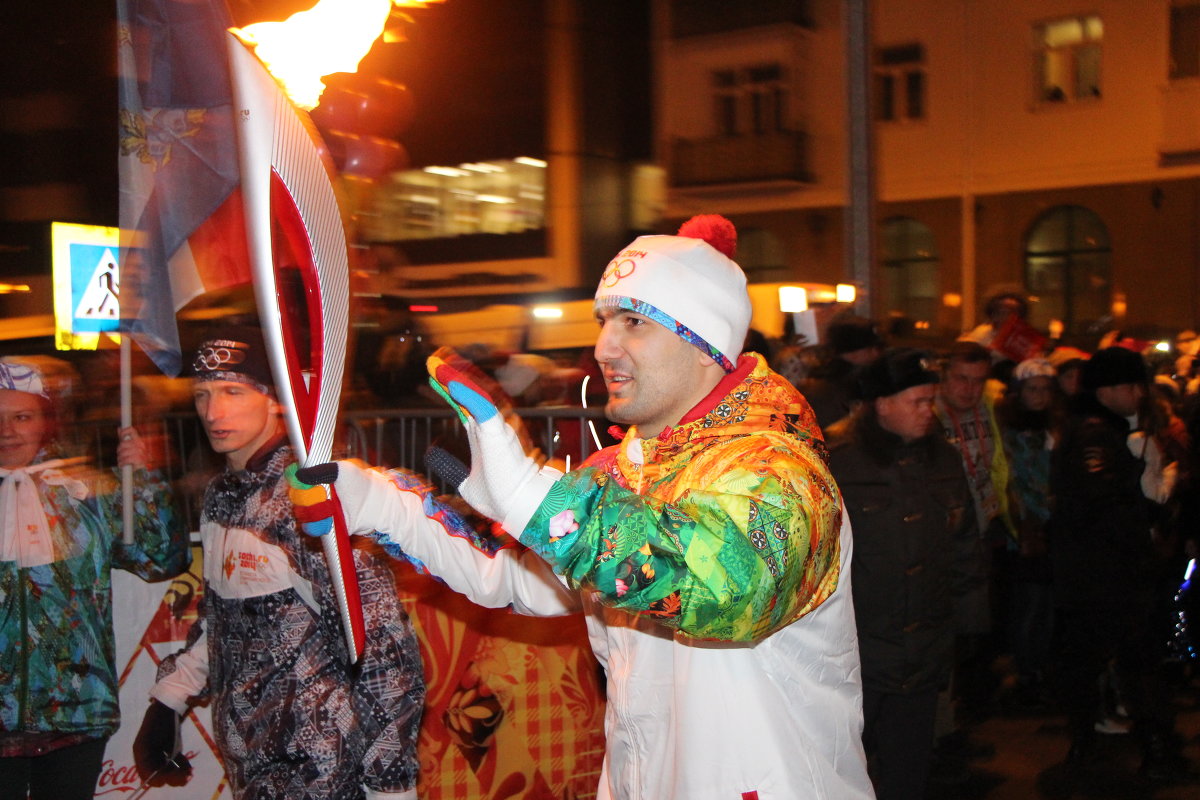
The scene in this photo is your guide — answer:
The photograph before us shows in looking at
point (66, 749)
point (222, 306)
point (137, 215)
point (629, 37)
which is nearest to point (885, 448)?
point (137, 215)

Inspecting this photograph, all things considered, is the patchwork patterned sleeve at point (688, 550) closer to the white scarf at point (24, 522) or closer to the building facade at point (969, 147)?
the white scarf at point (24, 522)

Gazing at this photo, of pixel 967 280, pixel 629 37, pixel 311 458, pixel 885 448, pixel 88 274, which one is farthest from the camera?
pixel 629 37

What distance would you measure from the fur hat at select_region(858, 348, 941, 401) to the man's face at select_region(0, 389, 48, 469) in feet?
9.60

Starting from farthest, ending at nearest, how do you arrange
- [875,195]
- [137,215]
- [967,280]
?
[967,280] < [875,195] < [137,215]

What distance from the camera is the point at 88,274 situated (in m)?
4.79

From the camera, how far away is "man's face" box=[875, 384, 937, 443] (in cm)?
452

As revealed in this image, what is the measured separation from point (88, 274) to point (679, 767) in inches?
136

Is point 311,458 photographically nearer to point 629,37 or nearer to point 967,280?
point 967,280

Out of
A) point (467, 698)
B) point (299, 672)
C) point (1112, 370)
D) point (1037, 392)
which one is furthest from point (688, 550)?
point (1037, 392)

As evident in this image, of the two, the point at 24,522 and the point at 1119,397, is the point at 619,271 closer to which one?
the point at 24,522

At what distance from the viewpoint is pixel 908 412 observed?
4520mm

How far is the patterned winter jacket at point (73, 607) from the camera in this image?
153 inches

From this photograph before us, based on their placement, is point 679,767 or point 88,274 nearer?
point 679,767

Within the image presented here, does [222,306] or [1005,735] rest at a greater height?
[222,306]
